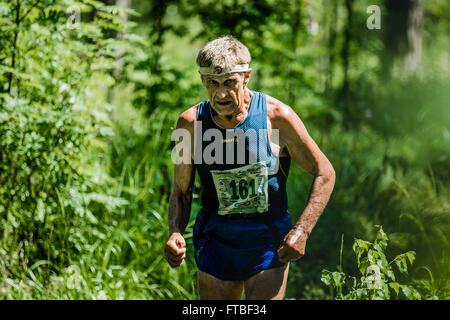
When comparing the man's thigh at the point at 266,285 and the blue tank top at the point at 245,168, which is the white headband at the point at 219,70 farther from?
the man's thigh at the point at 266,285

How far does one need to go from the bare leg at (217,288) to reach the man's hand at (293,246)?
39 cm

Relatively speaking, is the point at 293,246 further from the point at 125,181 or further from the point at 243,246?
the point at 125,181

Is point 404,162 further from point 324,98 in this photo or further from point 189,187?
point 189,187

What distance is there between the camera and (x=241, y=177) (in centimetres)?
278

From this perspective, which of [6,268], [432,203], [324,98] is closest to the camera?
[6,268]

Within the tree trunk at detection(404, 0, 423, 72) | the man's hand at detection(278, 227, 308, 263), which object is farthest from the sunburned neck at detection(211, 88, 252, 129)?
the tree trunk at detection(404, 0, 423, 72)

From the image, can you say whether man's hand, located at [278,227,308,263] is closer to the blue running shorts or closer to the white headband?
the blue running shorts

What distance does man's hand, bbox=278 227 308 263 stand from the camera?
2.58 meters

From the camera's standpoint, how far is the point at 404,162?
17.8 ft

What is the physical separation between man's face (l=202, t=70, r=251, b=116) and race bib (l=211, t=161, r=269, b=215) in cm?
31

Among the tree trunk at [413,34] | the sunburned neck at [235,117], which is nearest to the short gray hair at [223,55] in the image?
the sunburned neck at [235,117]
